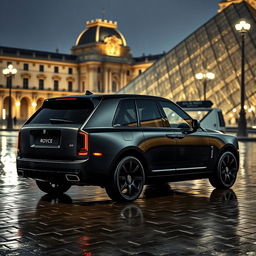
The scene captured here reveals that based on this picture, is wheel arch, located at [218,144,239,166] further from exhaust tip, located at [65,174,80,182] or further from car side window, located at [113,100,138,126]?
exhaust tip, located at [65,174,80,182]

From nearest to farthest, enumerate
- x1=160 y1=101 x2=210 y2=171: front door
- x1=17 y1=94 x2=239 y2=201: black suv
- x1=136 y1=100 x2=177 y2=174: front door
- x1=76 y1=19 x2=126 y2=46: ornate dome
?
x1=17 y1=94 x2=239 y2=201: black suv, x1=136 y1=100 x2=177 y2=174: front door, x1=160 y1=101 x2=210 y2=171: front door, x1=76 y1=19 x2=126 y2=46: ornate dome

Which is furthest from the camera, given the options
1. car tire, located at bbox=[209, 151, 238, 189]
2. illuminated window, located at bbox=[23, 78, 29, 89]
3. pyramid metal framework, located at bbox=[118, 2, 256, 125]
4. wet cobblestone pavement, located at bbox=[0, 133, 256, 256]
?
illuminated window, located at bbox=[23, 78, 29, 89]

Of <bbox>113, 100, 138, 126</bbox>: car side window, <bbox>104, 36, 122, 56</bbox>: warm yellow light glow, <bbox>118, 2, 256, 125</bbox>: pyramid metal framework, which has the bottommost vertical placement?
→ <bbox>113, 100, 138, 126</bbox>: car side window

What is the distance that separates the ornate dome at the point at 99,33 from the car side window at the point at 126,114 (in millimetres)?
111669

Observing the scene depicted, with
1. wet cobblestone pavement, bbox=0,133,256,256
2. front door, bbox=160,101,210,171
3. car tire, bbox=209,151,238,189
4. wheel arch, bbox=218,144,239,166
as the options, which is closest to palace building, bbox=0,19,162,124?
wheel arch, bbox=218,144,239,166

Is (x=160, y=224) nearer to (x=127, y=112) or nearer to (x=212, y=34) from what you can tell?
(x=127, y=112)

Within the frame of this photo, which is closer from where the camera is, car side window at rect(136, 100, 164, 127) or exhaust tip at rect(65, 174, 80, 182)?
exhaust tip at rect(65, 174, 80, 182)

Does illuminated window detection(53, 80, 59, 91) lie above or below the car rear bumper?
above

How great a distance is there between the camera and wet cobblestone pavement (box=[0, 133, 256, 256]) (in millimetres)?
5160

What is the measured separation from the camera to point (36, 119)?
27.4 ft

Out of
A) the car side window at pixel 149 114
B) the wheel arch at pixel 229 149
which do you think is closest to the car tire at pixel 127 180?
the car side window at pixel 149 114

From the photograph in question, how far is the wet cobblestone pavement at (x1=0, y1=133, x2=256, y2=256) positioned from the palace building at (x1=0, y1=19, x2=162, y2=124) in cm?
9659

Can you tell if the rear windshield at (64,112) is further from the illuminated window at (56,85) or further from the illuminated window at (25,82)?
the illuminated window at (56,85)

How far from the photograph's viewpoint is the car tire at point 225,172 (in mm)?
9664
